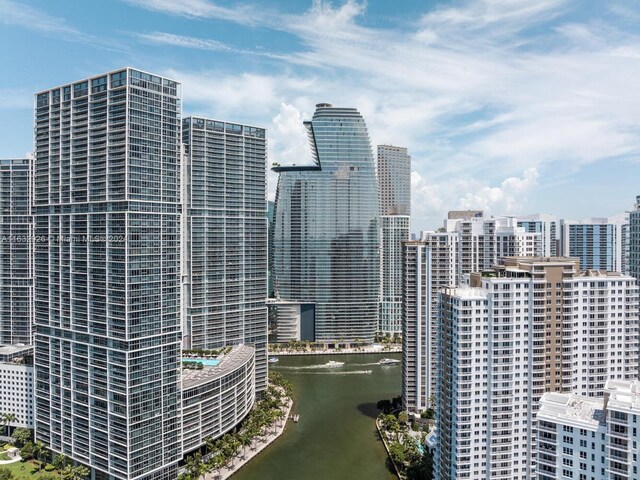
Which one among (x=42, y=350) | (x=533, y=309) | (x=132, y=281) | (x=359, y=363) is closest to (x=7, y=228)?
(x=42, y=350)

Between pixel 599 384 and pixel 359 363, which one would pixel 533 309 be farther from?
pixel 359 363

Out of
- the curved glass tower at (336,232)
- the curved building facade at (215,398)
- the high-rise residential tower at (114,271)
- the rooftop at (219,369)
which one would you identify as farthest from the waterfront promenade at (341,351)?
the high-rise residential tower at (114,271)

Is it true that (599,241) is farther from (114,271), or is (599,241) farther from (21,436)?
(21,436)

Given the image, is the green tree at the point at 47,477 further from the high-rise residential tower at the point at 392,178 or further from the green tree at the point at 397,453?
the high-rise residential tower at the point at 392,178

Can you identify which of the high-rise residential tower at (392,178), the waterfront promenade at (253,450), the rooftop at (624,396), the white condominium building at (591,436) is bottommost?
the waterfront promenade at (253,450)

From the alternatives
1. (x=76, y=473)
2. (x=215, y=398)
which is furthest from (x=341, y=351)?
(x=76, y=473)

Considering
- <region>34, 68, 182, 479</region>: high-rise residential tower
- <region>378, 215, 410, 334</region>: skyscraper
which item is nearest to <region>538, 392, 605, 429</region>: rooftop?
<region>34, 68, 182, 479</region>: high-rise residential tower
